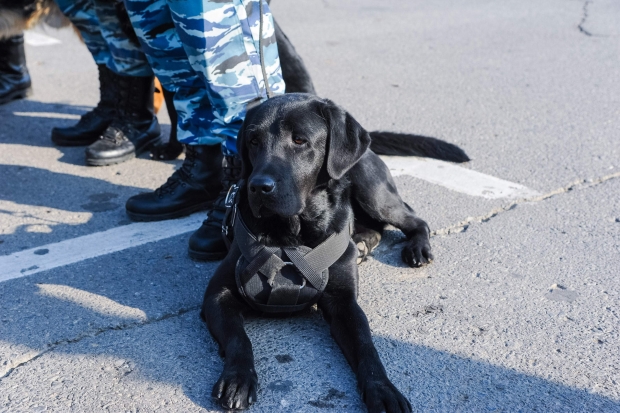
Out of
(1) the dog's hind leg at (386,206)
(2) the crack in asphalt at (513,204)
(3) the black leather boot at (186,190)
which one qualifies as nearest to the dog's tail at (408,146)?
(2) the crack in asphalt at (513,204)

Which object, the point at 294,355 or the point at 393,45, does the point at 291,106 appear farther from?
the point at 393,45

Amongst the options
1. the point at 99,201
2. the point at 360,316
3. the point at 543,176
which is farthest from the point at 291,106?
the point at 543,176

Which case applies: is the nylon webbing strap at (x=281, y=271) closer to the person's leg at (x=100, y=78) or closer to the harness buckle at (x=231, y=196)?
the harness buckle at (x=231, y=196)

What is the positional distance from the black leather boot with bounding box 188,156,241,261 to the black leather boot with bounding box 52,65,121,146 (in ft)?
5.37

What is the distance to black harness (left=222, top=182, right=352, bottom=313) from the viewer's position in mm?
2643

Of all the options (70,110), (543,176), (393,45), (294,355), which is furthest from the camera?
(393,45)

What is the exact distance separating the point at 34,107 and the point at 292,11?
4.20m

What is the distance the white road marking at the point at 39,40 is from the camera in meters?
7.46

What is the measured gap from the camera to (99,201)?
3.97 metres

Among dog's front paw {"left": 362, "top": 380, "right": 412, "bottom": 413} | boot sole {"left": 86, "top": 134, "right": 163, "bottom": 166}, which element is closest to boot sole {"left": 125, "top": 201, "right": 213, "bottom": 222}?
boot sole {"left": 86, "top": 134, "right": 163, "bottom": 166}

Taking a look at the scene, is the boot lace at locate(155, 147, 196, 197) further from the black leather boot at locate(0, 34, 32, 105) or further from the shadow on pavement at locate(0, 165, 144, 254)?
the black leather boot at locate(0, 34, 32, 105)

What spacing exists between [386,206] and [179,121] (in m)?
1.21

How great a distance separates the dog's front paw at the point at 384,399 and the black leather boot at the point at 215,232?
1.22 m

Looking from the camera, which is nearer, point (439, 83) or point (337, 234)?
point (337, 234)
